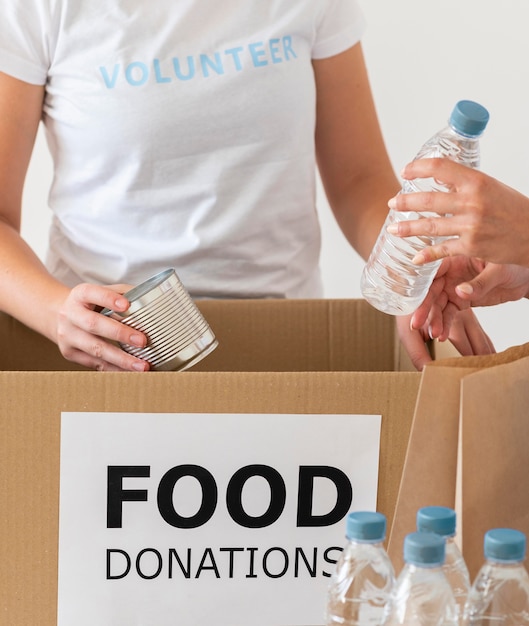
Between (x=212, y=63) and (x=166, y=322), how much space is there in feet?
1.38

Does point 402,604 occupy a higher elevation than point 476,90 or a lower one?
lower

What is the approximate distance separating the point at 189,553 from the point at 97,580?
80 millimetres

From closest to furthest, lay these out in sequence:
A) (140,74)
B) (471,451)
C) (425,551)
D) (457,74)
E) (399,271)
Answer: (425,551) → (471,451) → (399,271) → (140,74) → (457,74)

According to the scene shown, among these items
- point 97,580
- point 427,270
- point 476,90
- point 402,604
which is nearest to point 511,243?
point 427,270

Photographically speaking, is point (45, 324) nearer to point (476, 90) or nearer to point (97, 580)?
point (97, 580)

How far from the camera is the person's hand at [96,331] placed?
793 millimetres

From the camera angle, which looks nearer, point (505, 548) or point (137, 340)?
point (505, 548)

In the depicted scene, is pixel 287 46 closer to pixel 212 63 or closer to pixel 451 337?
pixel 212 63

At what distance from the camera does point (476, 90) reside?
75.0 inches

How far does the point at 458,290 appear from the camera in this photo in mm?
875

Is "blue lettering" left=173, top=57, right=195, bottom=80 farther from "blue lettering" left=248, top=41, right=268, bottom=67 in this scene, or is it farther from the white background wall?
the white background wall

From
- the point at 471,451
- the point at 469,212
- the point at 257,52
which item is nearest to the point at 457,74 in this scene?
the point at 257,52

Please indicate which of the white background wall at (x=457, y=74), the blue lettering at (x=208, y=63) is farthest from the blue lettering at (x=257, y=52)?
the white background wall at (x=457, y=74)

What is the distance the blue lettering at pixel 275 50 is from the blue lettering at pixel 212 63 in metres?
0.07
